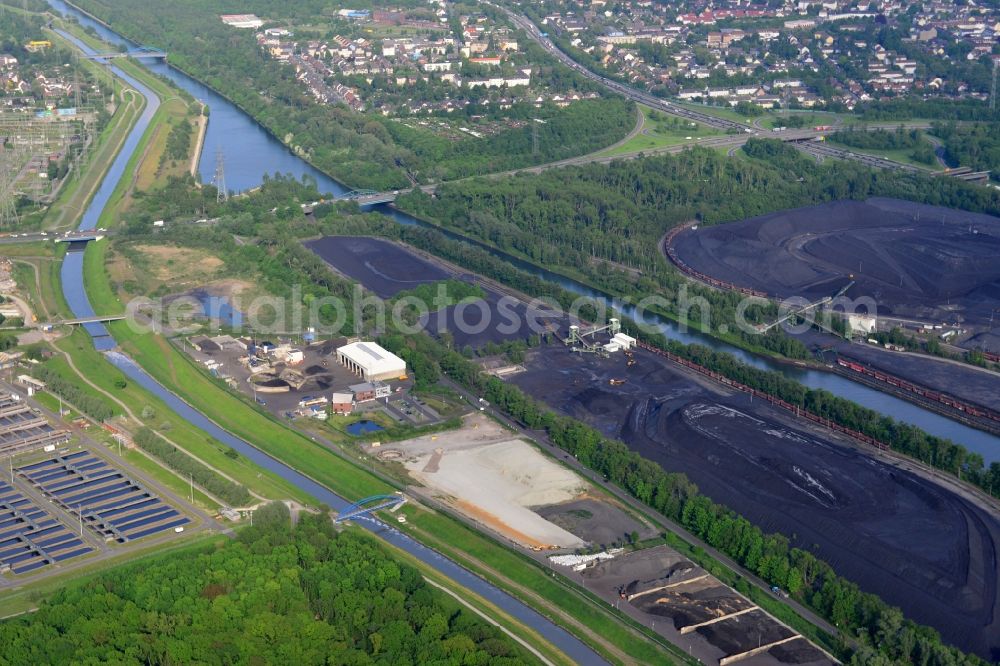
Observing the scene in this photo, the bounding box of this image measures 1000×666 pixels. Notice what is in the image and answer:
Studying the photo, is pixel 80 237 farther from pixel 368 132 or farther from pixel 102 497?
pixel 102 497

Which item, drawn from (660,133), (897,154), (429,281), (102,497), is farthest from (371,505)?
(897,154)

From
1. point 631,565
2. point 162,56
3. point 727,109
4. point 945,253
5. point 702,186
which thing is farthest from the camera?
point 162,56

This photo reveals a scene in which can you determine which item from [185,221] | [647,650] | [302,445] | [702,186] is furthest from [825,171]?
[647,650]

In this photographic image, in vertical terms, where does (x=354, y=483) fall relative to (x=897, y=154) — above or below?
above

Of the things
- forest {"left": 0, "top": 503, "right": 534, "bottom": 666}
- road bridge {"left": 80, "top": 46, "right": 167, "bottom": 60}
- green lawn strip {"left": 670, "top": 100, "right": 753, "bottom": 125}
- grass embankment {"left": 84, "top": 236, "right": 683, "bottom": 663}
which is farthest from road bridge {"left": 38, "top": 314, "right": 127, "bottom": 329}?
road bridge {"left": 80, "top": 46, "right": 167, "bottom": 60}

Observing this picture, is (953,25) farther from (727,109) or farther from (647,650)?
(647,650)

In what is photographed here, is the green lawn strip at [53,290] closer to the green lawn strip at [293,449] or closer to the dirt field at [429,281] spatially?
the green lawn strip at [293,449]

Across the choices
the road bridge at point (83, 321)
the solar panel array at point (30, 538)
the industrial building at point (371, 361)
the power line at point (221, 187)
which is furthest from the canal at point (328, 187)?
the solar panel array at point (30, 538)

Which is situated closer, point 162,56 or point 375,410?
point 375,410
